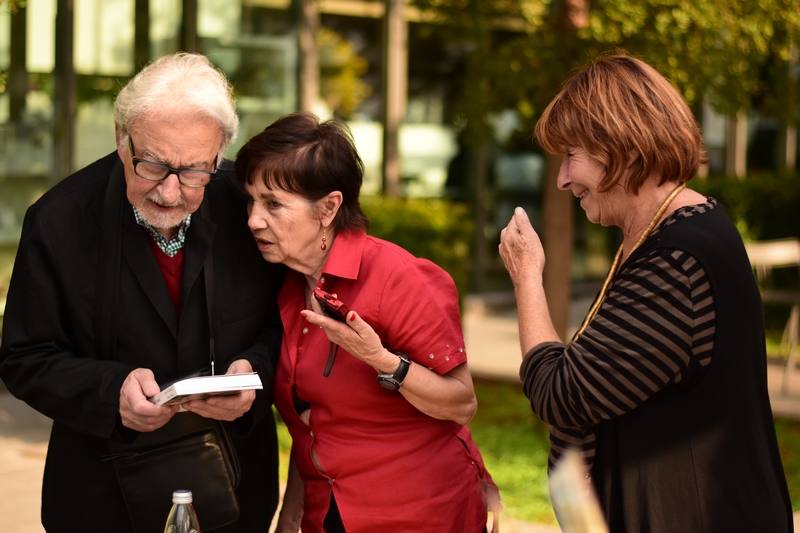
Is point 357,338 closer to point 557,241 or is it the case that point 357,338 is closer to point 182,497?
point 182,497

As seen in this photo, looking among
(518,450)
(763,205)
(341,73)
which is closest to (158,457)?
(518,450)

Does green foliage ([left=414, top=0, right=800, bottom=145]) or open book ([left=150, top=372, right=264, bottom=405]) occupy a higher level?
green foliage ([left=414, top=0, right=800, bottom=145])

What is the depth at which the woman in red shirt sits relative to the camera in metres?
2.42

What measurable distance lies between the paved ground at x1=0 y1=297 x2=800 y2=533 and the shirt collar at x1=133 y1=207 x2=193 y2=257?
1.12 meters

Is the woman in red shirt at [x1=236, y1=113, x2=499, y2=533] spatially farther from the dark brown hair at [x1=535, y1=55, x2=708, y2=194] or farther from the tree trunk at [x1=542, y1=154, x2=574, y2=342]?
the tree trunk at [x1=542, y1=154, x2=574, y2=342]

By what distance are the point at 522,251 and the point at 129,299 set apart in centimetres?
101

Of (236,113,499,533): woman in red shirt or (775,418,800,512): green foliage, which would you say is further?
(775,418,800,512): green foliage

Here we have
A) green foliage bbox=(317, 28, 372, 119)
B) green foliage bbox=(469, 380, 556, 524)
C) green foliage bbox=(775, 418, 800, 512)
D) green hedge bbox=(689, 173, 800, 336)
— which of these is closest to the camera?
green foliage bbox=(469, 380, 556, 524)

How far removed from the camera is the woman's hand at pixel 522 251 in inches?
88.1

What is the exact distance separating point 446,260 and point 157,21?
10.9 ft

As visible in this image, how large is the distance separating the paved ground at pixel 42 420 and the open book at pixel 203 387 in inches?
26.4

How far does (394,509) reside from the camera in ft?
7.91

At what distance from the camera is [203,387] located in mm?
2064

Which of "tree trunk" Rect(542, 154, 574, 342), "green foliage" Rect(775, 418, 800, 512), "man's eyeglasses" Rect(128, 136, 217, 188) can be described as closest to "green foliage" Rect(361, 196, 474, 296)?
"tree trunk" Rect(542, 154, 574, 342)
